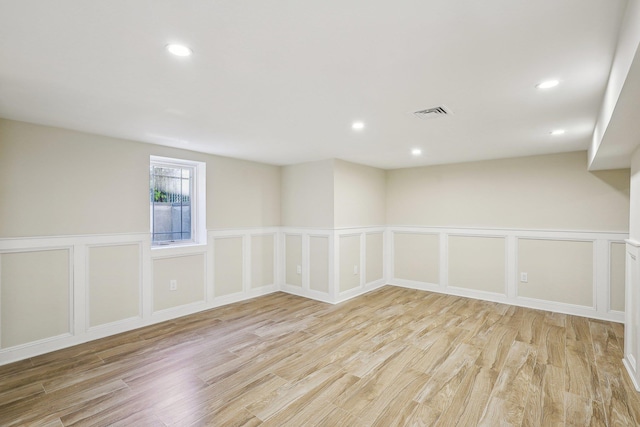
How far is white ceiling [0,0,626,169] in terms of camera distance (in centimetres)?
135

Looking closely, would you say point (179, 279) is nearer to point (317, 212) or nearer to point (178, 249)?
point (178, 249)

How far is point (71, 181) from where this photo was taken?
3244 millimetres

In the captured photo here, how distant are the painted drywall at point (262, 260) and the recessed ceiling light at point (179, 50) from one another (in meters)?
3.62

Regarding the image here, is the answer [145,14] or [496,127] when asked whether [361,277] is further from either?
[145,14]

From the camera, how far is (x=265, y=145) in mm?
3900

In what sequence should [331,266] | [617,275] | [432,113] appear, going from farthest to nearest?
1. [331,266]
2. [617,275]
3. [432,113]

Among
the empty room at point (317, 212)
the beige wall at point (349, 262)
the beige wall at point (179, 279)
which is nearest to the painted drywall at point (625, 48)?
the empty room at point (317, 212)

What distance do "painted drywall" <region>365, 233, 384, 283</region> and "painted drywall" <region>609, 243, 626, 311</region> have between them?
3.19 metres

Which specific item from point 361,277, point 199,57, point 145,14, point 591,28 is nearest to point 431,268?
point 361,277

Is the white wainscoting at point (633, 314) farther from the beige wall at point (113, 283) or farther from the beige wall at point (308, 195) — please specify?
the beige wall at point (113, 283)

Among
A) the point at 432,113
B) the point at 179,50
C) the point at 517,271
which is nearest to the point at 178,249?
the point at 179,50

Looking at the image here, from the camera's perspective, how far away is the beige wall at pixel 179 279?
395 cm

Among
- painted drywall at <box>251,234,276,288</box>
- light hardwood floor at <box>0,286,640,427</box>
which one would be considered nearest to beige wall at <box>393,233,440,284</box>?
light hardwood floor at <box>0,286,640,427</box>

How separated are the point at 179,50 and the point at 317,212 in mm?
3501
